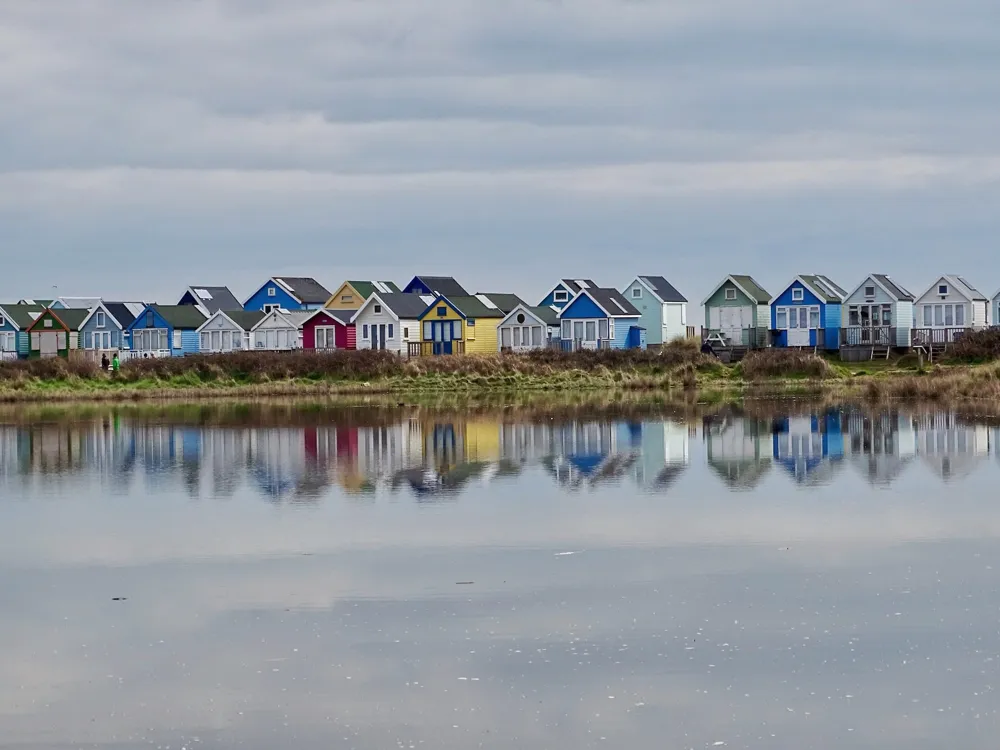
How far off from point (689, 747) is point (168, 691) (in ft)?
13.6

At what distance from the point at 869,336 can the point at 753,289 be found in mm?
7691

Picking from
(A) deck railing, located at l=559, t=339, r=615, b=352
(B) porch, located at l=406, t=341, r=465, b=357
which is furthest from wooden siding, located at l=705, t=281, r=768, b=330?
(B) porch, located at l=406, t=341, r=465, b=357

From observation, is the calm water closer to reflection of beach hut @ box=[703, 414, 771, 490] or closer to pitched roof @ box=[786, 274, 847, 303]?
reflection of beach hut @ box=[703, 414, 771, 490]

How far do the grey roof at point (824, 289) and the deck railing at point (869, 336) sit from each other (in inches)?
79.3

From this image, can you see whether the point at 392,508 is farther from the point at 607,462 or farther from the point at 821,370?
the point at 821,370

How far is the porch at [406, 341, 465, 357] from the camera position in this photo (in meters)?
75.9

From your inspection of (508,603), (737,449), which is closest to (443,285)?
(737,449)

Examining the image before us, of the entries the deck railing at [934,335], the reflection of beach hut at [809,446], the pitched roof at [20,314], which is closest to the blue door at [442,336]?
the deck railing at [934,335]

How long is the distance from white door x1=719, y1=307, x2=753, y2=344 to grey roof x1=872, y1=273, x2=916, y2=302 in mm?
6382

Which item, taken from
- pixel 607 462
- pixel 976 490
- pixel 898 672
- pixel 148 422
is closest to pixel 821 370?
pixel 148 422

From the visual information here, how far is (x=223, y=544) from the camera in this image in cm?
1922

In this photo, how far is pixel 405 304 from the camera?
7762cm

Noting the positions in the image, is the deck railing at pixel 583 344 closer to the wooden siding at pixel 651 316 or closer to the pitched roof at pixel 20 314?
the wooden siding at pixel 651 316

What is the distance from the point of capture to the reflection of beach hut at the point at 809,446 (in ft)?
85.0
